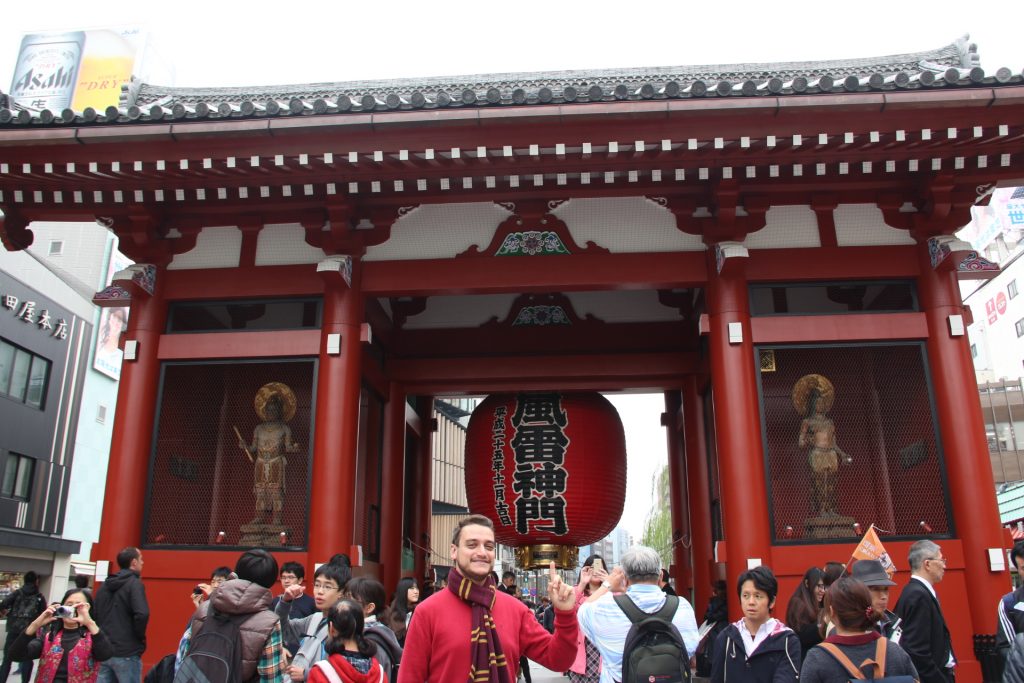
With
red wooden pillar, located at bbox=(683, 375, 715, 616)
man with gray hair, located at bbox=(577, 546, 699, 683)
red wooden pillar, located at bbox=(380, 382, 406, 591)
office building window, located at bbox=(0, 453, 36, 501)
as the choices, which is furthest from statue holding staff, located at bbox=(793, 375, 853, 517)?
office building window, located at bbox=(0, 453, 36, 501)

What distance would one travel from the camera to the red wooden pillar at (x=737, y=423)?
6961mm

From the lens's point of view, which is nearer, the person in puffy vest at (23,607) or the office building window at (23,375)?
the person in puffy vest at (23,607)

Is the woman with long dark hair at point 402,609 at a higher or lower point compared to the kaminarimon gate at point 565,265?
lower

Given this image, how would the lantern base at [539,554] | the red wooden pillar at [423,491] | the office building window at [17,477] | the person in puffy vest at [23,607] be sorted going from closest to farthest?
the person in puffy vest at [23,607] → the lantern base at [539,554] → the red wooden pillar at [423,491] → the office building window at [17,477]

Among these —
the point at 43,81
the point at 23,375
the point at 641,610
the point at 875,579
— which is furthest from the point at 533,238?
the point at 43,81

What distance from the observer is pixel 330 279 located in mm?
7938

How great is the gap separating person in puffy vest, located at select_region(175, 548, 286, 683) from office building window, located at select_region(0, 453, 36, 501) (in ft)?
71.8

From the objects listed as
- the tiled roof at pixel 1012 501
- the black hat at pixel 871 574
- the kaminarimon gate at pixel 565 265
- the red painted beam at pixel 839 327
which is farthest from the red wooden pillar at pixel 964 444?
the tiled roof at pixel 1012 501

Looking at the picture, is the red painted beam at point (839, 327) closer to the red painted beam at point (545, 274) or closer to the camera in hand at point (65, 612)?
the red painted beam at point (545, 274)

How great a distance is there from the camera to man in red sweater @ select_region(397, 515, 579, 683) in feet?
9.12

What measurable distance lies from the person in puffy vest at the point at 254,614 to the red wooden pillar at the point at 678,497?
8099mm

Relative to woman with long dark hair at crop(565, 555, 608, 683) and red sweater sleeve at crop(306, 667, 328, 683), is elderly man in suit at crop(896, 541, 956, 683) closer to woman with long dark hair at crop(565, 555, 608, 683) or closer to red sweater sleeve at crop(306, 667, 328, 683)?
woman with long dark hair at crop(565, 555, 608, 683)

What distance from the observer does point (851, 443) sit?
8555 mm

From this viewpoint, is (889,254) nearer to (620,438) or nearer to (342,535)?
(620,438)
